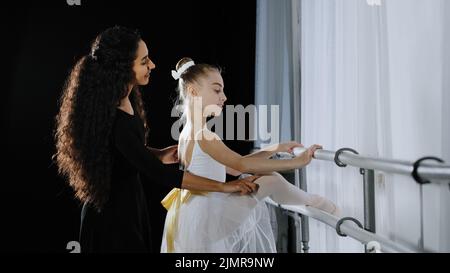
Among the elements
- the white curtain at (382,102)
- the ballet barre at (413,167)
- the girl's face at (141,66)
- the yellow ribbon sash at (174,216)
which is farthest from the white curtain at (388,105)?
the girl's face at (141,66)

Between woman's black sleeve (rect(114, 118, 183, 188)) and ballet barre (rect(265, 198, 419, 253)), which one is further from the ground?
woman's black sleeve (rect(114, 118, 183, 188))

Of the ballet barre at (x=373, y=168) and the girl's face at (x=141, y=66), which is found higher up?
the girl's face at (x=141, y=66)

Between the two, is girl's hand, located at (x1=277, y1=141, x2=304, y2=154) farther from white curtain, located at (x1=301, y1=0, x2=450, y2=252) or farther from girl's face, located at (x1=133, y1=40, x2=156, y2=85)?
girl's face, located at (x1=133, y1=40, x2=156, y2=85)

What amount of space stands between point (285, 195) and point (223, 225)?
0.17 meters

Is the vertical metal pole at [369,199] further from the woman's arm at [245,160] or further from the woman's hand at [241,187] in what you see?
the woman's hand at [241,187]

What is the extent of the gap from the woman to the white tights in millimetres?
31

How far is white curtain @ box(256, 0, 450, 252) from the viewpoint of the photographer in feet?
2.89

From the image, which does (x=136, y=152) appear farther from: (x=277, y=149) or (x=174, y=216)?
(x=277, y=149)

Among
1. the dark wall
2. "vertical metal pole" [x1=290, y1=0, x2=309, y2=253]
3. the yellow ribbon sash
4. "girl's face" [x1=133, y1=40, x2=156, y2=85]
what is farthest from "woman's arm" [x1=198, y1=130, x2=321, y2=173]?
the dark wall

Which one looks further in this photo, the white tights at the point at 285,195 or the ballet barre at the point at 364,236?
the white tights at the point at 285,195

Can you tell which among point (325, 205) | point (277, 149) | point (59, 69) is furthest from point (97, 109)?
point (59, 69)

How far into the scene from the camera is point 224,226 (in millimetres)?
1139

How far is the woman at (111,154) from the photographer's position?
1132 mm

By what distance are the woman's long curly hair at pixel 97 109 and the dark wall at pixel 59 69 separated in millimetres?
669
